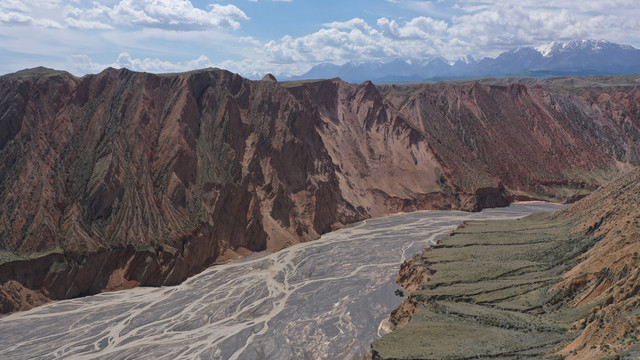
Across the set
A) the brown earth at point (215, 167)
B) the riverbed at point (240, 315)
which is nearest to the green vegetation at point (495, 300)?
the riverbed at point (240, 315)

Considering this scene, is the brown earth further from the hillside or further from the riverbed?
Result: the hillside

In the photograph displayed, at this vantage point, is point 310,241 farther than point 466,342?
Yes

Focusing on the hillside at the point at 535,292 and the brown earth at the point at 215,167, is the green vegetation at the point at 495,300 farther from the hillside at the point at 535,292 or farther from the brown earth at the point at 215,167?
the brown earth at the point at 215,167

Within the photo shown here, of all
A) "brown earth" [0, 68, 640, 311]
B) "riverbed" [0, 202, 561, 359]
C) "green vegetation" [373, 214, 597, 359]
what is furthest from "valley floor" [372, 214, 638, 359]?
"brown earth" [0, 68, 640, 311]

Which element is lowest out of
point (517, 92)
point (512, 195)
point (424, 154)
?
point (512, 195)

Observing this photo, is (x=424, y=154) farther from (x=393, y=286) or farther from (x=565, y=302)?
(x=565, y=302)

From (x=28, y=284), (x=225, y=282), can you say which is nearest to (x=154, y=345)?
(x=225, y=282)

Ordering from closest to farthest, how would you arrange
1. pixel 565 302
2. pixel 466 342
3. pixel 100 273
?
pixel 466 342 → pixel 565 302 → pixel 100 273
